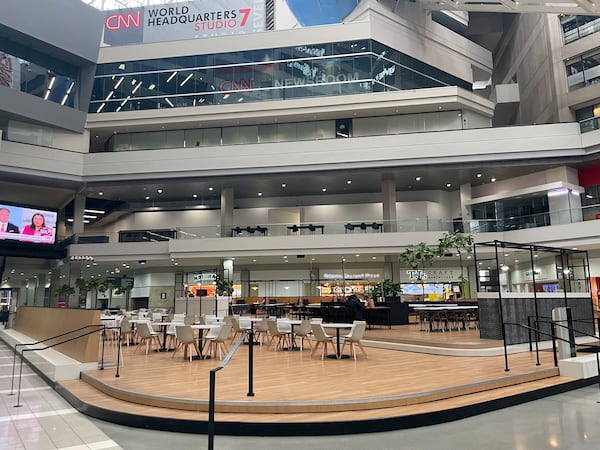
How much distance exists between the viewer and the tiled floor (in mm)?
4305

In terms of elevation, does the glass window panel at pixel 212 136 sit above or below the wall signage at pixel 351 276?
above

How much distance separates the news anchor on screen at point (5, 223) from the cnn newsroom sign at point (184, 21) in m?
11.6

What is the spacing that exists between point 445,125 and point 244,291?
13.6 metres

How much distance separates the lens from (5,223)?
21688 mm

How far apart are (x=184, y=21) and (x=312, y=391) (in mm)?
25622

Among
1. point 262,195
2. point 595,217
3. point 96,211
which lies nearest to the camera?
point 595,217

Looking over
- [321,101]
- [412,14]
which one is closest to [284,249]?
[321,101]

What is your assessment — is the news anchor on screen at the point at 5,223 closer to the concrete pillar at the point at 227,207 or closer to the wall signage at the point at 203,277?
the wall signage at the point at 203,277

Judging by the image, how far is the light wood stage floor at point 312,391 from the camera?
4712mm

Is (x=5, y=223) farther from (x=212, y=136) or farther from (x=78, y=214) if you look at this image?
(x=212, y=136)

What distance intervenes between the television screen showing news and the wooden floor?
17.4 metres

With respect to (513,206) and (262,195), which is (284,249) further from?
(513,206)

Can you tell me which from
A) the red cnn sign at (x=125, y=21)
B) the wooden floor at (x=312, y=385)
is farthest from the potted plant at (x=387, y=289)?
the red cnn sign at (x=125, y=21)

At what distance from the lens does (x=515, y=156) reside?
65.0ft
